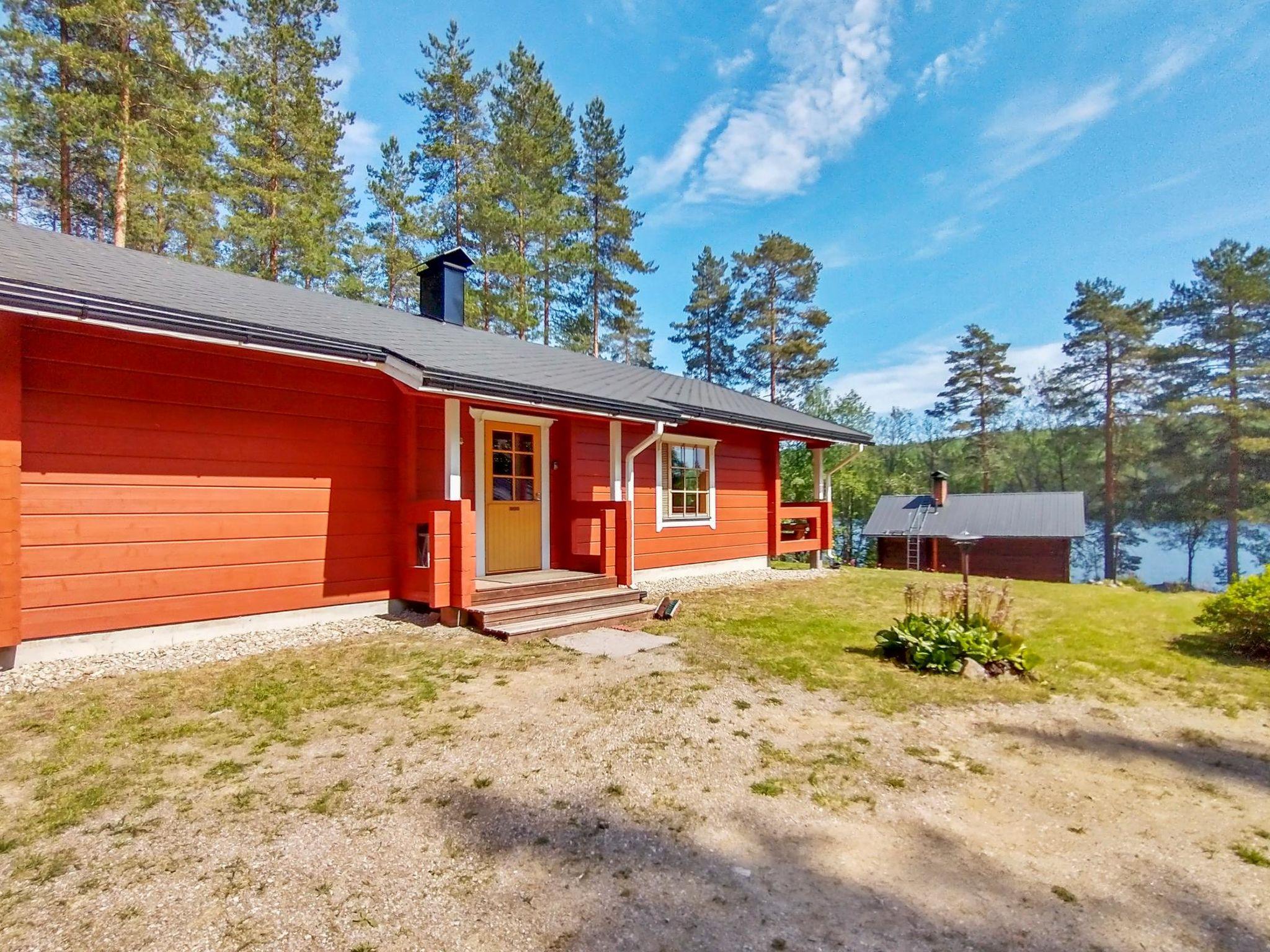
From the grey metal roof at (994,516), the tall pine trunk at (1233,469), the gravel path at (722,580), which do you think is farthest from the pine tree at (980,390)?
the gravel path at (722,580)

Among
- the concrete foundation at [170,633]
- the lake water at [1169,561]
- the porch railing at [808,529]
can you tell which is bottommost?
the lake water at [1169,561]

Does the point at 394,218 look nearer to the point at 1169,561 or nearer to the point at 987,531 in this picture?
the point at 987,531

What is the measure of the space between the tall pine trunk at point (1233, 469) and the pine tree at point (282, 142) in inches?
1155

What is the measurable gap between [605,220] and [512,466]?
14.0 metres

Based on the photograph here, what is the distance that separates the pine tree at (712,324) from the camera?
77.4ft

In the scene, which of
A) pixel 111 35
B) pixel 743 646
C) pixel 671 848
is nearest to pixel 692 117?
pixel 111 35

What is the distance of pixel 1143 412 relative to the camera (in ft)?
73.3

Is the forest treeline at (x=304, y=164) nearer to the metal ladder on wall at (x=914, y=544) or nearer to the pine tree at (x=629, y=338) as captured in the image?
the pine tree at (x=629, y=338)

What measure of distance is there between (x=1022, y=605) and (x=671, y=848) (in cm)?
733

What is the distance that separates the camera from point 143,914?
1.65 metres

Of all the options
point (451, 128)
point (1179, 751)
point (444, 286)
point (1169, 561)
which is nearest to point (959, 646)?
point (1179, 751)

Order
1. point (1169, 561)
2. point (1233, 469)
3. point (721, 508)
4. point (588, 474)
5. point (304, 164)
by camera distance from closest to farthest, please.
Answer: point (588, 474)
point (721, 508)
point (304, 164)
point (1233, 469)
point (1169, 561)

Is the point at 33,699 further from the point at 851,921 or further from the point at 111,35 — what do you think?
the point at 111,35

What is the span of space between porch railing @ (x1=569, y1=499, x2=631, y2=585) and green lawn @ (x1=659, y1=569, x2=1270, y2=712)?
942 mm
